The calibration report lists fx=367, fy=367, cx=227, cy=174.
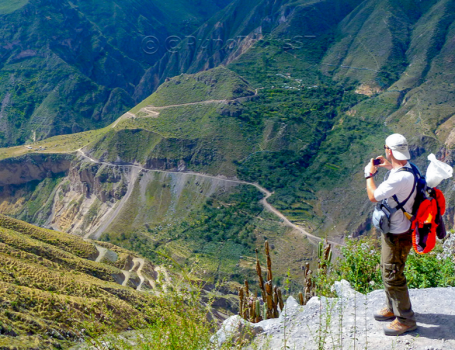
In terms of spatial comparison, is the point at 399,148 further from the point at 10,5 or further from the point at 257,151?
the point at 10,5

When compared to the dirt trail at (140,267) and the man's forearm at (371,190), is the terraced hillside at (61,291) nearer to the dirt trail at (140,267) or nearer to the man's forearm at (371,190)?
the dirt trail at (140,267)

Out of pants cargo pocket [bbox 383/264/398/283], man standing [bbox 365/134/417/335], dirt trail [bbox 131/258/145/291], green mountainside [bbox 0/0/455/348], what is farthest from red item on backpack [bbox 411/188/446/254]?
green mountainside [bbox 0/0/455/348]

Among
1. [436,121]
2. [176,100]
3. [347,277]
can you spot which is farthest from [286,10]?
[347,277]

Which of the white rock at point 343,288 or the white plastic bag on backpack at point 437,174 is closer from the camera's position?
the white plastic bag on backpack at point 437,174

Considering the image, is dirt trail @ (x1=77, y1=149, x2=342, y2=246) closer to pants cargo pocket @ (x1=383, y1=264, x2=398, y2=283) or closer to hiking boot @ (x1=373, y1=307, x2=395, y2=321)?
hiking boot @ (x1=373, y1=307, x2=395, y2=321)

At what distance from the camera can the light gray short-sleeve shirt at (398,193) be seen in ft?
17.2

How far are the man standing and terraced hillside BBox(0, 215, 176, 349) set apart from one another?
3464 millimetres

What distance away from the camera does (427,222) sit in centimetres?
532

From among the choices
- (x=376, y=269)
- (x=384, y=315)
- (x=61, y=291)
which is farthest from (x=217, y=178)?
(x=384, y=315)

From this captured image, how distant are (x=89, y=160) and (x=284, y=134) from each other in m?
33.8

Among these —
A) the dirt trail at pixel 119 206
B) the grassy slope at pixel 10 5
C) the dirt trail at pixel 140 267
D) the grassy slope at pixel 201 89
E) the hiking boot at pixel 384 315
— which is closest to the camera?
the hiking boot at pixel 384 315

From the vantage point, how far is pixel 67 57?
137m

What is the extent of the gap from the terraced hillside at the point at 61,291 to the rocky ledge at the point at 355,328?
203cm

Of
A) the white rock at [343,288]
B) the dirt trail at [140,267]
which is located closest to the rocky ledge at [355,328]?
the white rock at [343,288]
